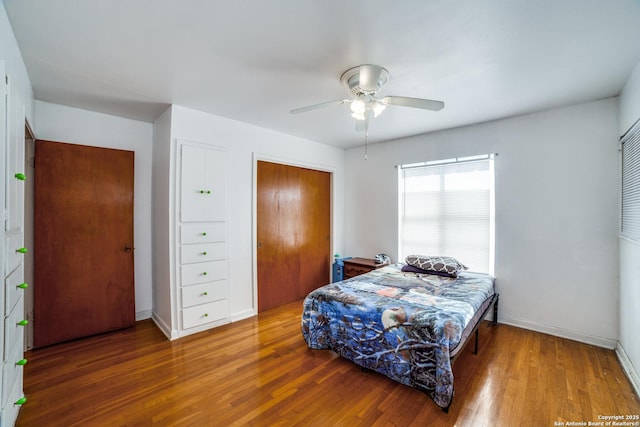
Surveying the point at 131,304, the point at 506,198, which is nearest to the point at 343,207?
the point at 506,198

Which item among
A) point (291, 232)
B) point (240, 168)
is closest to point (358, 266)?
point (291, 232)

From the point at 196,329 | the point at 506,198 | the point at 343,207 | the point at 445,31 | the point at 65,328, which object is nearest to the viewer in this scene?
the point at 445,31

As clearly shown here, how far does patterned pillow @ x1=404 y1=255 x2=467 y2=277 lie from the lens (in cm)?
332

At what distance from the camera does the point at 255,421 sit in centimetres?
181

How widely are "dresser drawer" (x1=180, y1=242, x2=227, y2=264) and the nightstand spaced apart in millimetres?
1933

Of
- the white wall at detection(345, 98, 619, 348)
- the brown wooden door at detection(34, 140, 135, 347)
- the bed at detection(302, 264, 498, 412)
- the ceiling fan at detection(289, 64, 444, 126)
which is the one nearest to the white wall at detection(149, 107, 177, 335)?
the brown wooden door at detection(34, 140, 135, 347)

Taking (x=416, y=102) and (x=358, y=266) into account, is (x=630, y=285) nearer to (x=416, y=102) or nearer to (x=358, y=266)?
(x=416, y=102)

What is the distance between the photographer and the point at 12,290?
5.37ft

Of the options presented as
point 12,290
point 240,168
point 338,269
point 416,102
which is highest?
point 416,102

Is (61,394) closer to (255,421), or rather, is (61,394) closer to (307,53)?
(255,421)

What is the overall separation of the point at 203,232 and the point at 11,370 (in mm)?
1796

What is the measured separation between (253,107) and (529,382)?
3566mm

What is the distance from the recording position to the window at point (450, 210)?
354 cm

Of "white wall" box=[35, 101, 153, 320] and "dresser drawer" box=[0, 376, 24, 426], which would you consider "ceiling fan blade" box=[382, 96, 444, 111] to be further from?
"white wall" box=[35, 101, 153, 320]
